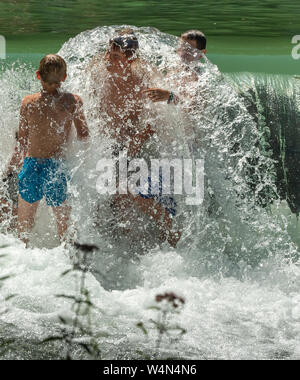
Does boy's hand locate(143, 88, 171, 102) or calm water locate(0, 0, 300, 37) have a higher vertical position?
calm water locate(0, 0, 300, 37)

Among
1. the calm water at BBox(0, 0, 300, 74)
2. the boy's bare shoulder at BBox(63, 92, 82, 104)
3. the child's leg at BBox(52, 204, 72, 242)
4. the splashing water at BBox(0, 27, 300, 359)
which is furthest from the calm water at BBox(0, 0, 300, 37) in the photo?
the child's leg at BBox(52, 204, 72, 242)

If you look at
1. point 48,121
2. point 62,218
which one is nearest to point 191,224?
point 62,218

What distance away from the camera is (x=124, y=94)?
393 centimetres

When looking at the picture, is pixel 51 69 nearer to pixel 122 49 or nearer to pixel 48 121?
pixel 48 121

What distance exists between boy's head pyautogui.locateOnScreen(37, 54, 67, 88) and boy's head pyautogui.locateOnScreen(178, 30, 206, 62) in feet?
3.27

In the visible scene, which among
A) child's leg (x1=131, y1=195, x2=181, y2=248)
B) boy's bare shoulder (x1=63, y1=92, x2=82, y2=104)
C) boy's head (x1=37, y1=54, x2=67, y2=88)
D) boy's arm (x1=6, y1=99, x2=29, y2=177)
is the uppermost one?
boy's head (x1=37, y1=54, x2=67, y2=88)

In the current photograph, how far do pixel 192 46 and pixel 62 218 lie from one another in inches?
59.5

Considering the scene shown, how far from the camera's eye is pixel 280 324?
318cm

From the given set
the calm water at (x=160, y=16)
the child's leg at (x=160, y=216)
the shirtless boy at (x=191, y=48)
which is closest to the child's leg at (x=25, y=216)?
the child's leg at (x=160, y=216)

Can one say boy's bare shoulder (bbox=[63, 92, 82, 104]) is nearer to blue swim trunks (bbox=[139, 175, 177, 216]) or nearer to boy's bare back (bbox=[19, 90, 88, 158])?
boy's bare back (bbox=[19, 90, 88, 158])

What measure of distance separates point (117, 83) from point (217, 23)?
11.3 ft

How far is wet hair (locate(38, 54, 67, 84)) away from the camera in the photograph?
3617 millimetres

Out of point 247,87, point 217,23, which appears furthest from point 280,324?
point 217,23

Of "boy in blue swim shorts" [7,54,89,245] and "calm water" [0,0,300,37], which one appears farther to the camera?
"calm water" [0,0,300,37]
